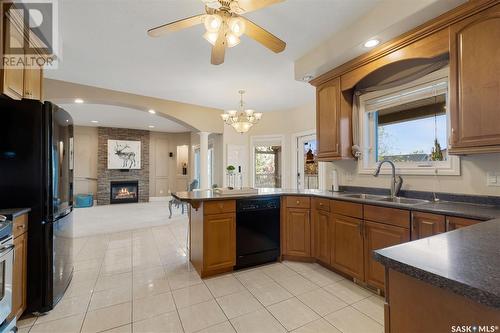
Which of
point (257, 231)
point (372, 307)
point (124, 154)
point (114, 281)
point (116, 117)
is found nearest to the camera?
point (372, 307)

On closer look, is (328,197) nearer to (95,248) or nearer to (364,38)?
(364,38)

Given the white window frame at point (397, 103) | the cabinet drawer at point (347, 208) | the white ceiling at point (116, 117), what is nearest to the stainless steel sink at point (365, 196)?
the cabinet drawer at point (347, 208)

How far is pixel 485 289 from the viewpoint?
57 centimetres

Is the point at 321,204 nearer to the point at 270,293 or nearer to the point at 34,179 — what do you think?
the point at 270,293

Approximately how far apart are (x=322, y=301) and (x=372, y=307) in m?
0.42

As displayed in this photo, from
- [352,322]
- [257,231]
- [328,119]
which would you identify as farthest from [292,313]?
[328,119]

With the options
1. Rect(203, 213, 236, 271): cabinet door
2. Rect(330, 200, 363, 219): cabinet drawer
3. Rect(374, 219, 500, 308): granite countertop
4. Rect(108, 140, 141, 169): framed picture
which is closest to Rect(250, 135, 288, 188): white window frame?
Rect(330, 200, 363, 219): cabinet drawer

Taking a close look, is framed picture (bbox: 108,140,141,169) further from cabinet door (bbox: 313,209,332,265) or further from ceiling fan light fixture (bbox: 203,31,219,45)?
ceiling fan light fixture (bbox: 203,31,219,45)

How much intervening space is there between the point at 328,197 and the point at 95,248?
362cm

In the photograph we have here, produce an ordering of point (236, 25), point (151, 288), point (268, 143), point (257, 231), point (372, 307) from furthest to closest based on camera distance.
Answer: point (268, 143)
point (257, 231)
point (151, 288)
point (372, 307)
point (236, 25)

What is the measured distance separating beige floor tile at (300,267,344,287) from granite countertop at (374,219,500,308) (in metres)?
1.69

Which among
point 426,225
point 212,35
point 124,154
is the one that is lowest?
point 426,225

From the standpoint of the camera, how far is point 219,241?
104 inches

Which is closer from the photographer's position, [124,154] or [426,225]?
[426,225]
